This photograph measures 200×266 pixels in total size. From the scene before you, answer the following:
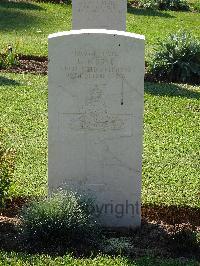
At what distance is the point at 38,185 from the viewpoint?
8.11 metres

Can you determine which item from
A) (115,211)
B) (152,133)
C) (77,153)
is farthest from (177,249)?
(152,133)

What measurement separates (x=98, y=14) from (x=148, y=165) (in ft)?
13.2

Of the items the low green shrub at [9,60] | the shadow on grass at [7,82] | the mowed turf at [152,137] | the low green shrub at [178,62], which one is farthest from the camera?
the low green shrub at [9,60]

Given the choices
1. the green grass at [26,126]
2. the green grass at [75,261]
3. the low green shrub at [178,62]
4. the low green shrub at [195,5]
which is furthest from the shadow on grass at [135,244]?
the low green shrub at [195,5]

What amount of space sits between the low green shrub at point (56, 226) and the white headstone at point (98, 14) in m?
6.19

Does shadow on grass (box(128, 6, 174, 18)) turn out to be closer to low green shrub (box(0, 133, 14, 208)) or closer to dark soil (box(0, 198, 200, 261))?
dark soil (box(0, 198, 200, 261))

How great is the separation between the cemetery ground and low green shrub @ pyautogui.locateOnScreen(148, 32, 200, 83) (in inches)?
19.7

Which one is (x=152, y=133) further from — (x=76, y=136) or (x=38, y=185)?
(x=76, y=136)

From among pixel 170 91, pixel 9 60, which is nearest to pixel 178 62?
pixel 170 91

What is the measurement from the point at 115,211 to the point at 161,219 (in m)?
0.57

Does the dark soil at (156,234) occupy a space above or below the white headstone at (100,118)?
below

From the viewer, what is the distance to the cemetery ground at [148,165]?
20.8ft

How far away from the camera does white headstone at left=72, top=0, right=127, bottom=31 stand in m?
12.1

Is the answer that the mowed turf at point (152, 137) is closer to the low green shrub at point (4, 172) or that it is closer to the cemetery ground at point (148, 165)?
the cemetery ground at point (148, 165)
